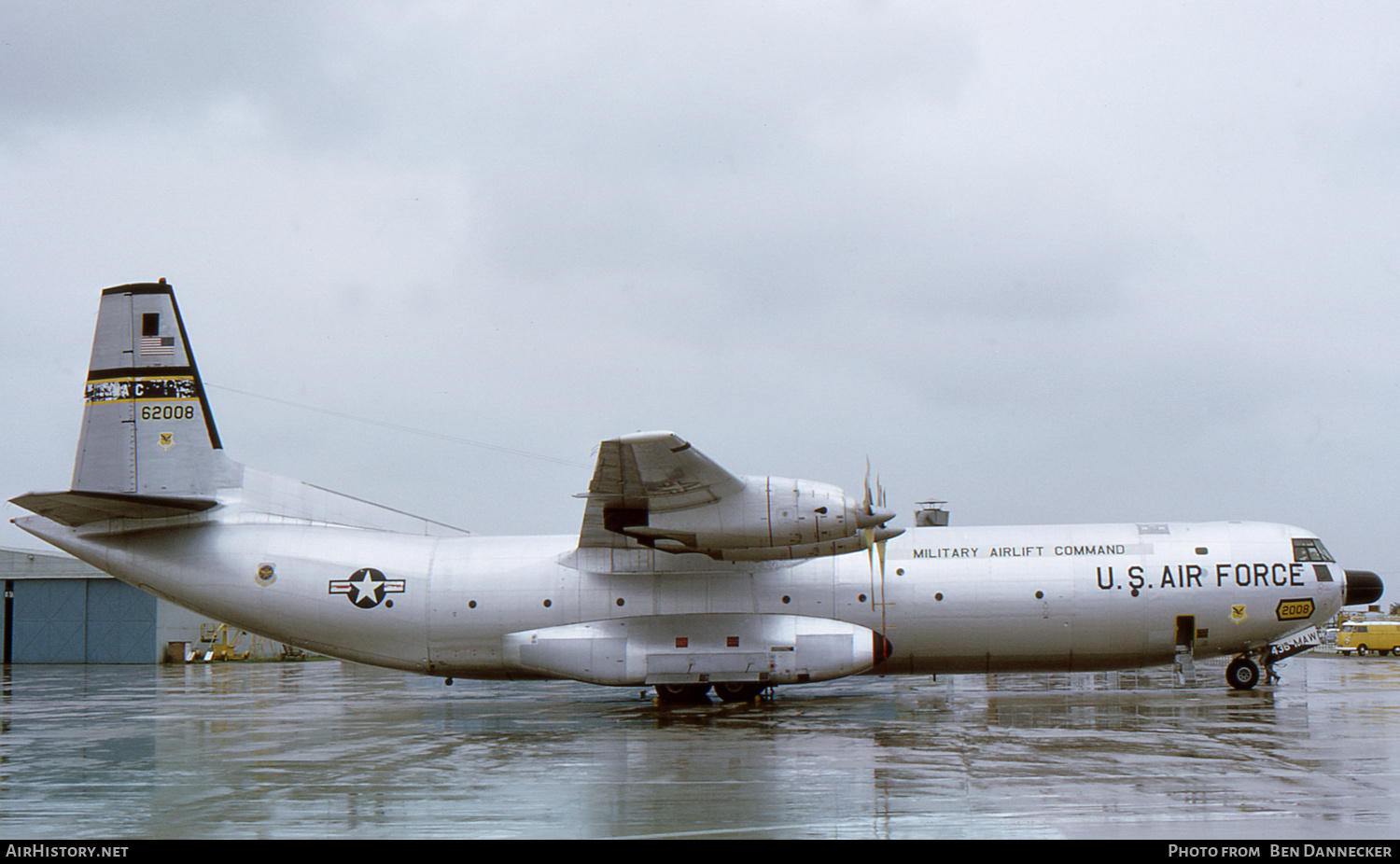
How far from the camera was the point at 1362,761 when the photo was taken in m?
11.1

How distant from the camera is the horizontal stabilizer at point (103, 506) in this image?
16.1 m

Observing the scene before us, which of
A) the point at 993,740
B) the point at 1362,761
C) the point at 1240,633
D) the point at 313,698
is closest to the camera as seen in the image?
the point at 1362,761

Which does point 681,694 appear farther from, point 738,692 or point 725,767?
point 725,767

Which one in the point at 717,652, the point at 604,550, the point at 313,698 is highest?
the point at 604,550

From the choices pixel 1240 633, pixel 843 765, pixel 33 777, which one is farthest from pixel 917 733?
pixel 33 777

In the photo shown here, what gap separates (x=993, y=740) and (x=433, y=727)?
350 inches

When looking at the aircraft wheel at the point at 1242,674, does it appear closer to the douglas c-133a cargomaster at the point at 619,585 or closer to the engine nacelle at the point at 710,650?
the douglas c-133a cargomaster at the point at 619,585

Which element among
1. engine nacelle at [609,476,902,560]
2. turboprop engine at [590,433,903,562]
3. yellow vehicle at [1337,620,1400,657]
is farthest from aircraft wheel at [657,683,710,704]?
yellow vehicle at [1337,620,1400,657]

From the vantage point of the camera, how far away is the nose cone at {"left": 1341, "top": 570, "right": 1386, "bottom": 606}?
18781 mm

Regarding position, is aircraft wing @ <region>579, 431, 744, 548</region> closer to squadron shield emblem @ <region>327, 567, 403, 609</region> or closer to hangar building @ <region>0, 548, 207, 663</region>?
squadron shield emblem @ <region>327, 567, 403, 609</region>

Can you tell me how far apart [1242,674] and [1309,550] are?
3012 mm

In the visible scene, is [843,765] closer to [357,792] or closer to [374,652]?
[357,792]

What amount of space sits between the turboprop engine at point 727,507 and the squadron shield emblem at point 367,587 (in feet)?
13.8

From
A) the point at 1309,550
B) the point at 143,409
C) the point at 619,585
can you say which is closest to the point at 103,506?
the point at 143,409
